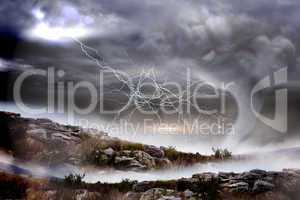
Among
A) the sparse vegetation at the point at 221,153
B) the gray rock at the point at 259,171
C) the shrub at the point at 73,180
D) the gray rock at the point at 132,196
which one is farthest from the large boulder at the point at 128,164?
the gray rock at the point at 259,171

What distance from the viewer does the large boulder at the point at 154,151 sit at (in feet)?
18.3

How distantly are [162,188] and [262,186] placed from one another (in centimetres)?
112

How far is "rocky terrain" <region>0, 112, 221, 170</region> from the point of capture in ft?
18.1

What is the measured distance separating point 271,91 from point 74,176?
243cm

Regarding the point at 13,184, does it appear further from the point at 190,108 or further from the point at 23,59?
the point at 190,108

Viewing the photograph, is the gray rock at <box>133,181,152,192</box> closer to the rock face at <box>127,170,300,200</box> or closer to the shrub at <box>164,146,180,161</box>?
the rock face at <box>127,170,300,200</box>

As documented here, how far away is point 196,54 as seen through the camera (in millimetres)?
5738

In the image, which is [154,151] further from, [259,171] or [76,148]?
[259,171]

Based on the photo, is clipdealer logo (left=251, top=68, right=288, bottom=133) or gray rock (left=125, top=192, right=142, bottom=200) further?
clipdealer logo (left=251, top=68, right=288, bottom=133)

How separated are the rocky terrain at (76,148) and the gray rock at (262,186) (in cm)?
49

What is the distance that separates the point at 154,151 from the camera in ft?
18.3

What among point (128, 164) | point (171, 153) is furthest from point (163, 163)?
point (128, 164)

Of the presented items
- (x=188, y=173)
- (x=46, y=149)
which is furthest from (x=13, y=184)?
(x=188, y=173)

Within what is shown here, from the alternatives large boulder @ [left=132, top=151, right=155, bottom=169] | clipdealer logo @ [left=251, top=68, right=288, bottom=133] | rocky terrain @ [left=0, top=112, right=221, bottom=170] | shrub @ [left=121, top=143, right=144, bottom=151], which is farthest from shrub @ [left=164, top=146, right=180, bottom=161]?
clipdealer logo @ [left=251, top=68, right=288, bottom=133]
